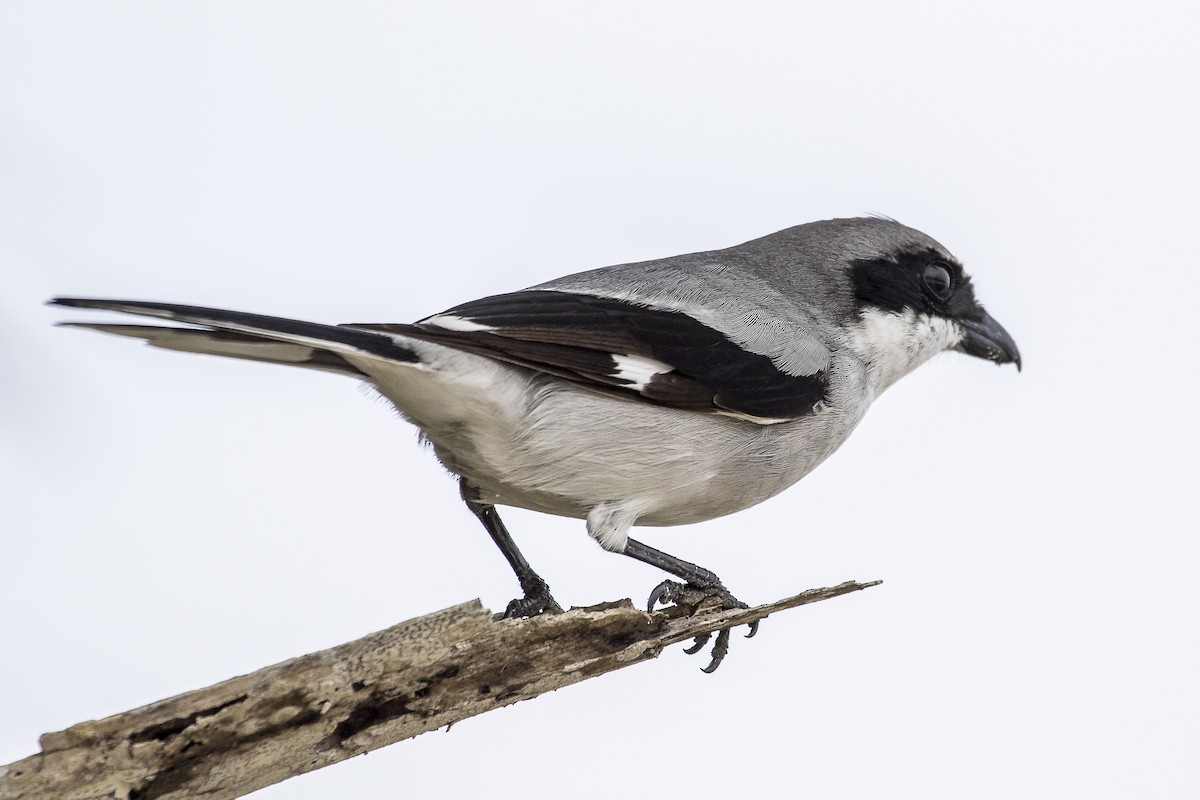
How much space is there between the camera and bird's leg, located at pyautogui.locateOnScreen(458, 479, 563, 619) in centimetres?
444

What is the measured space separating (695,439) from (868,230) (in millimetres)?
1704

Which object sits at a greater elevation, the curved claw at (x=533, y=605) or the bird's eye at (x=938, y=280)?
the bird's eye at (x=938, y=280)

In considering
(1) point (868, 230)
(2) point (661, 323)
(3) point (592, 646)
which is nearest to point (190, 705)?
(3) point (592, 646)

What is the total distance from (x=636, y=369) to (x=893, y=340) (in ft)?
4.88

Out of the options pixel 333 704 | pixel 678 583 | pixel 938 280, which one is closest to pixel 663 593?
pixel 678 583

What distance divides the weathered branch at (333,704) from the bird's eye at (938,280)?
1.97 meters

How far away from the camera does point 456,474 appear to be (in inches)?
179

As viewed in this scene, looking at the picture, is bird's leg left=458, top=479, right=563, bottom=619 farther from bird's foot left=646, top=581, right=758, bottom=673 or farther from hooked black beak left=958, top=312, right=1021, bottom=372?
hooked black beak left=958, top=312, right=1021, bottom=372

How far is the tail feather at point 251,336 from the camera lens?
309 cm

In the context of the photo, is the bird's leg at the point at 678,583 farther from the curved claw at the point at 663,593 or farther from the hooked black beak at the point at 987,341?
the hooked black beak at the point at 987,341

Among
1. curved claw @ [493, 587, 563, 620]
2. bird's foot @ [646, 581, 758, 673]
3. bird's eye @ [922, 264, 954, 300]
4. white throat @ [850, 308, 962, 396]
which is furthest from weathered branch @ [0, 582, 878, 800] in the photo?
bird's eye @ [922, 264, 954, 300]

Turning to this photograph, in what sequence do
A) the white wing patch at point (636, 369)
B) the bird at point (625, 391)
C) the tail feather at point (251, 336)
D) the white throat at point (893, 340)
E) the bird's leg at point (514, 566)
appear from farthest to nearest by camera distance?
the white throat at point (893, 340)
the bird's leg at point (514, 566)
the white wing patch at point (636, 369)
the bird at point (625, 391)
the tail feather at point (251, 336)

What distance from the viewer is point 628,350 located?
4.19m

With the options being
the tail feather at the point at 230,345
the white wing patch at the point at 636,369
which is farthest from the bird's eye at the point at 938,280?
the tail feather at the point at 230,345
